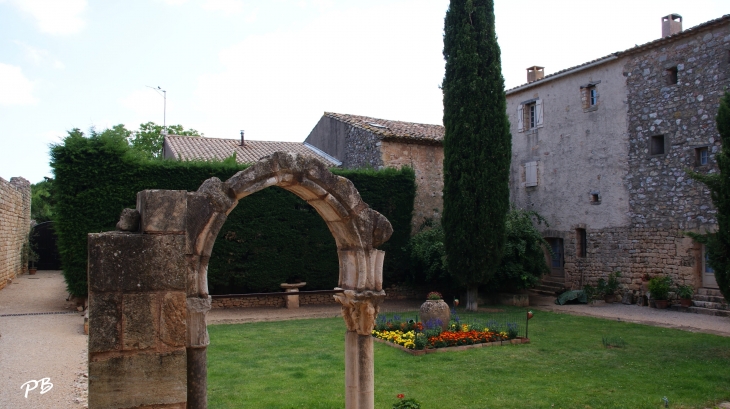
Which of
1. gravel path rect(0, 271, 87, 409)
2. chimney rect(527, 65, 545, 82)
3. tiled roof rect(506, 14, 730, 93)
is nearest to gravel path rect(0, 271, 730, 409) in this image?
gravel path rect(0, 271, 87, 409)

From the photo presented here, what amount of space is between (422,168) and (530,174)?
4184 mm

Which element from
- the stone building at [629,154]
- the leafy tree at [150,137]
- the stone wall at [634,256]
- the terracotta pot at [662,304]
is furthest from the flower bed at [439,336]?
the leafy tree at [150,137]

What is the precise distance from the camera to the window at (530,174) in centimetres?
2078

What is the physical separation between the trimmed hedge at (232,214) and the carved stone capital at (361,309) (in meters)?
10.7

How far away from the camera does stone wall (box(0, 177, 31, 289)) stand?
1919 centimetres

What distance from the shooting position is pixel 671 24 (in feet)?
58.0

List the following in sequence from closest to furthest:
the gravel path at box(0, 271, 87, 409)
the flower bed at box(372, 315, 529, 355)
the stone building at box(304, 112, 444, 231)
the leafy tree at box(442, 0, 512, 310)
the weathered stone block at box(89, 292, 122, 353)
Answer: the weathered stone block at box(89, 292, 122, 353) → the gravel path at box(0, 271, 87, 409) → the flower bed at box(372, 315, 529, 355) → the leafy tree at box(442, 0, 512, 310) → the stone building at box(304, 112, 444, 231)

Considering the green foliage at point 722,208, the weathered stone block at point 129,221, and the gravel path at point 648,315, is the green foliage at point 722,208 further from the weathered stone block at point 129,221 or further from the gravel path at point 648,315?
the weathered stone block at point 129,221

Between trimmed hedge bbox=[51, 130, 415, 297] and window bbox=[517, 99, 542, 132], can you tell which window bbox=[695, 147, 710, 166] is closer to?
window bbox=[517, 99, 542, 132]

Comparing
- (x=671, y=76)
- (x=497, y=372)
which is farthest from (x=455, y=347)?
(x=671, y=76)

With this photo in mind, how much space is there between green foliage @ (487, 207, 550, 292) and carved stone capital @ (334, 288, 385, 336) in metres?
11.4

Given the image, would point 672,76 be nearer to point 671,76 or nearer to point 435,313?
point 671,76

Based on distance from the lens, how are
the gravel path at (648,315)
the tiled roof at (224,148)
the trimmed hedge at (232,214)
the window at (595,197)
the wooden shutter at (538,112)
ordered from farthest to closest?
the tiled roof at (224,148), the wooden shutter at (538,112), the window at (595,197), the trimmed hedge at (232,214), the gravel path at (648,315)

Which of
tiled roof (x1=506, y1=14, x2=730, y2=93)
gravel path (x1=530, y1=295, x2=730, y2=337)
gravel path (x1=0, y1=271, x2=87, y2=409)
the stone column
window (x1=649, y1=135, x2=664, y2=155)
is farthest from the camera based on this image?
window (x1=649, y1=135, x2=664, y2=155)
